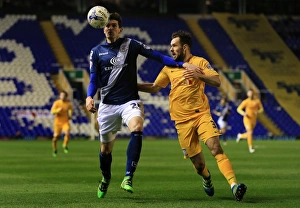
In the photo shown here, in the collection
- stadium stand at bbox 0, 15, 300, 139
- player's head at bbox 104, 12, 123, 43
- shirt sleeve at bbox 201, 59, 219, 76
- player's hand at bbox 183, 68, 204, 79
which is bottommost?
stadium stand at bbox 0, 15, 300, 139

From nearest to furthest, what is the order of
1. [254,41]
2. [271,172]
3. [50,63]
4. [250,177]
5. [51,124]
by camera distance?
[250,177], [271,172], [51,124], [50,63], [254,41]

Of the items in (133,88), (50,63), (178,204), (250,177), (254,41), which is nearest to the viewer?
(178,204)

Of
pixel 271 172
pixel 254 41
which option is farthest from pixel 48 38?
pixel 271 172

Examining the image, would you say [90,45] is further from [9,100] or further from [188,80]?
[188,80]

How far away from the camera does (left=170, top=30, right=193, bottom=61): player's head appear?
10938 millimetres

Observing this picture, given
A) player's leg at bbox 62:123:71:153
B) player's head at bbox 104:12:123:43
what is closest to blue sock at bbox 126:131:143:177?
player's head at bbox 104:12:123:43

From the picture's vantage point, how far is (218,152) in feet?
34.6

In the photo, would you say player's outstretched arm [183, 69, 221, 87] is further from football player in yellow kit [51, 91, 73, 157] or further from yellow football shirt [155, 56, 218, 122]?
football player in yellow kit [51, 91, 73, 157]

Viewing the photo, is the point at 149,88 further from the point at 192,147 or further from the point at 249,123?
the point at 249,123

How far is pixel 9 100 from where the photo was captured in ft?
136

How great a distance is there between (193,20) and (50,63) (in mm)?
12127

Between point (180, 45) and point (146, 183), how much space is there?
13.0ft

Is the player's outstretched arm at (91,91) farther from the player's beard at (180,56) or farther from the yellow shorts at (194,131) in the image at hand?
the yellow shorts at (194,131)

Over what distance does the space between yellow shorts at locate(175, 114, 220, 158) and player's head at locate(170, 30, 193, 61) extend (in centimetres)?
100
